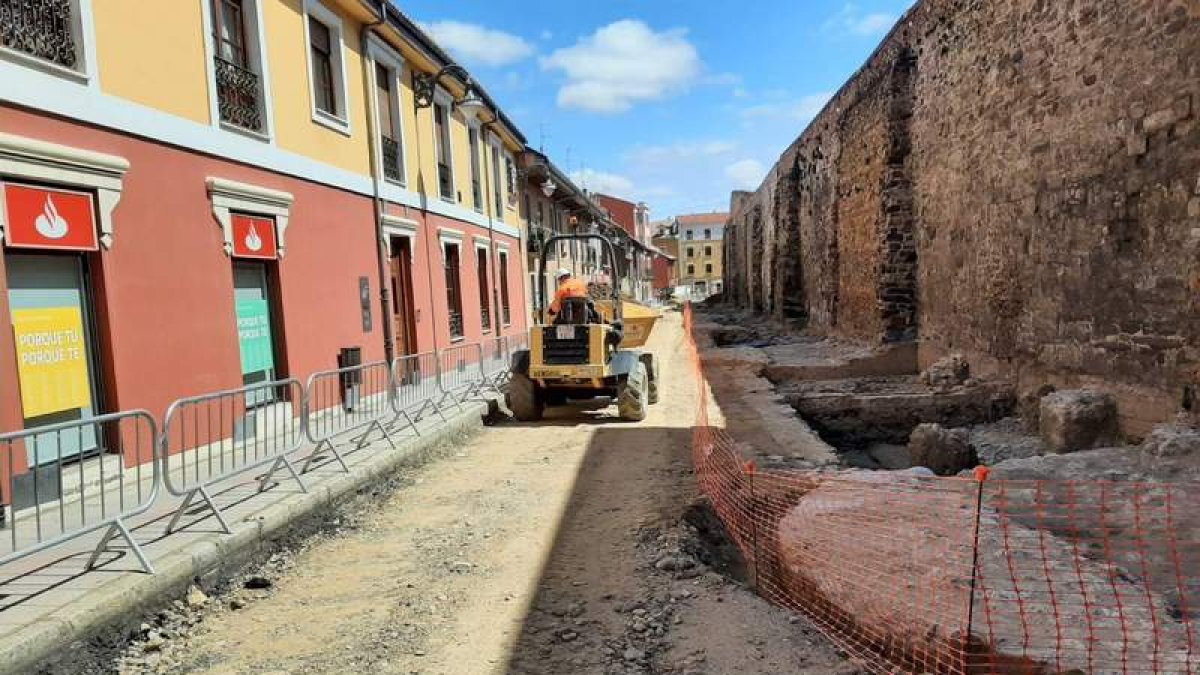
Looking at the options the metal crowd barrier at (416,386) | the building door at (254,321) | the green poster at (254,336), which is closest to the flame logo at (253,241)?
the building door at (254,321)

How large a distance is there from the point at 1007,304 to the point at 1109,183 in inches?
93.5

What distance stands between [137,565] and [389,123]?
367 inches

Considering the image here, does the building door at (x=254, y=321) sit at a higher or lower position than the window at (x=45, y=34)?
lower

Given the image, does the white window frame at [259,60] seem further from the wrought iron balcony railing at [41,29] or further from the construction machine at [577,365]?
the construction machine at [577,365]

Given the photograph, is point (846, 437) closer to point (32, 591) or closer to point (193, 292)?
point (193, 292)

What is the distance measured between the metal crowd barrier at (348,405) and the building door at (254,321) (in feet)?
2.85

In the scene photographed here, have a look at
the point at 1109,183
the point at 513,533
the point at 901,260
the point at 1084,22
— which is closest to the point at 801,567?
the point at 513,533

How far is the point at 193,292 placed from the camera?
6.86 metres

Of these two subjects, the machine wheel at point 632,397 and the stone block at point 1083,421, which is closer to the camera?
the stone block at point 1083,421

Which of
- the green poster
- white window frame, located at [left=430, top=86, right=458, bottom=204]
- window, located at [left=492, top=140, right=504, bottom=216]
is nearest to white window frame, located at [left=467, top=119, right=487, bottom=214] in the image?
window, located at [left=492, top=140, right=504, bottom=216]

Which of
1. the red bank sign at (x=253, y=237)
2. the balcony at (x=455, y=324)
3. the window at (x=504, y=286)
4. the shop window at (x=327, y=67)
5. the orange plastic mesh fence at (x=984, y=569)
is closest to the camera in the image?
the orange plastic mesh fence at (x=984, y=569)

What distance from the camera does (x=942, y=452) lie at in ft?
24.0

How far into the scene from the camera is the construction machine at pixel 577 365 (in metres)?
9.25

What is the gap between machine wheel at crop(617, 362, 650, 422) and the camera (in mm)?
9289
